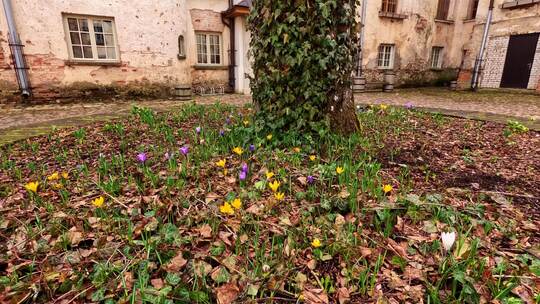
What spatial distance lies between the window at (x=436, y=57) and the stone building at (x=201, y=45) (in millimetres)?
48

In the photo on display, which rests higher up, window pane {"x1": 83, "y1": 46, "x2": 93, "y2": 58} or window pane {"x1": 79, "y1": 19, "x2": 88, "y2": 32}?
window pane {"x1": 79, "y1": 19, "x2": 88, "y2": 32}

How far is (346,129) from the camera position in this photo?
3.26 metres

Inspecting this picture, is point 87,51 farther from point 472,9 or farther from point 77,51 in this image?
point 472,9

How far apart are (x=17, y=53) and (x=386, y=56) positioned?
42.6ft

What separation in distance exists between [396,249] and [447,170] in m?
1.44

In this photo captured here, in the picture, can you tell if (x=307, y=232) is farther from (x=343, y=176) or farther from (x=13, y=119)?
(x=13, y=119)

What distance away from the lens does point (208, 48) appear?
1055cm

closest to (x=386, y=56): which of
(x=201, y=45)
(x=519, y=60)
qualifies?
(x=519, y=60)

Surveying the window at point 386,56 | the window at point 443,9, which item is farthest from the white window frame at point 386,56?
the window at point 443,9

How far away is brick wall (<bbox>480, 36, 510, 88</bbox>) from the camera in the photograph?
1123 centimetres

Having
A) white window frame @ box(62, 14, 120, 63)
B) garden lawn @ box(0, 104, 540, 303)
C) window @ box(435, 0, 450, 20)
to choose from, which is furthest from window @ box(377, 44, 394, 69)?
garden lawn @ box(0, 104, 540, 303)

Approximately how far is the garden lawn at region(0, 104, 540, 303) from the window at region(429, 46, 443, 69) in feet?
43.7

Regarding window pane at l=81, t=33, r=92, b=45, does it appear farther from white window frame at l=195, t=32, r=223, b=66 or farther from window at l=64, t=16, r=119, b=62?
white window frame at l=195, t=32, r=223, b=66

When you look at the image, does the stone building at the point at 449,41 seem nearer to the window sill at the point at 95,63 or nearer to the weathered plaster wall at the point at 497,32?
the weathered plaster wall at the point at 497,32
